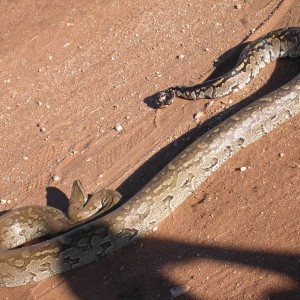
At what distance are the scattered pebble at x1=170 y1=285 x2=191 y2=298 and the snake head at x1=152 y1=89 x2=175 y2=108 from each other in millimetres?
4921

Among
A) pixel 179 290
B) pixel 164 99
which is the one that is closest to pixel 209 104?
pixel 164 99

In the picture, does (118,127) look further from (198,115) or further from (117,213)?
(117,213)

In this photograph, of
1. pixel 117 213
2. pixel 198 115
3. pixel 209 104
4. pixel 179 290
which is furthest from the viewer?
pixel 209 104

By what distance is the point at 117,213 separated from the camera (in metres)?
9.20

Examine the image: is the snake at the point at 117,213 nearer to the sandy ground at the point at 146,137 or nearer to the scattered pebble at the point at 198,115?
the sandy ground at the point at 146,137

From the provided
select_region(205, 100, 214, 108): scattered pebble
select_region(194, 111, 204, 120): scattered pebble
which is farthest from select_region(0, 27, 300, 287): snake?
select_region(205, 100, 214, 108): scattered pebble

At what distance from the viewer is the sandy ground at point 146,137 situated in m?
8.29

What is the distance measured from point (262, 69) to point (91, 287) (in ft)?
21.4

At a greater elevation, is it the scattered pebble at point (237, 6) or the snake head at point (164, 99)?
the scattered pebble at point (237, 6)

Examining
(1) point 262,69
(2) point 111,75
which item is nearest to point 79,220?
(2) point 111,75

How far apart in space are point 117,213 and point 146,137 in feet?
8.24

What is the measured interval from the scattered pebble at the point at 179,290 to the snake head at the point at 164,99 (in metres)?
4.92

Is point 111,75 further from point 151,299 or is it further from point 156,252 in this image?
point 151,299

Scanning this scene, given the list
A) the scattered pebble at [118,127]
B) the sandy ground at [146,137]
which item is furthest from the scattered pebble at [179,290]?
the scattered pebble at [118,127]
